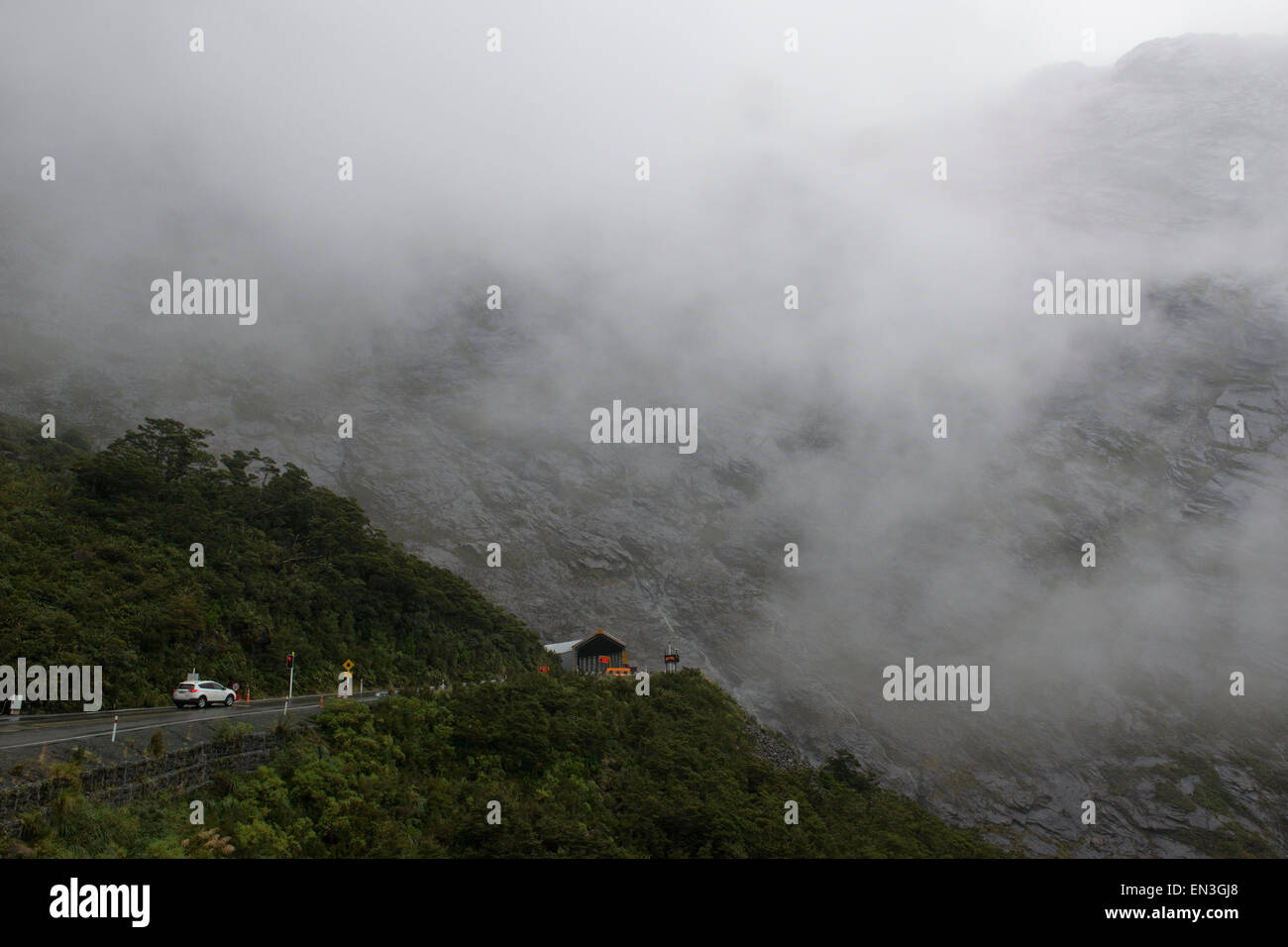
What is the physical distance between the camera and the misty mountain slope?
3455 inches

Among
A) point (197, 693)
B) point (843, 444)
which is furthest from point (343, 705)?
point (843, 444)

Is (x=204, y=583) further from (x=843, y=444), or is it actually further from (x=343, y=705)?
(x=843, y=444)

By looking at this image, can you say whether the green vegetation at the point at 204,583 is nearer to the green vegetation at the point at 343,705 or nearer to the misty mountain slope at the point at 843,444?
the green vegetation at the point at 343,705

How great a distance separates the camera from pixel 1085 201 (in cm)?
17650

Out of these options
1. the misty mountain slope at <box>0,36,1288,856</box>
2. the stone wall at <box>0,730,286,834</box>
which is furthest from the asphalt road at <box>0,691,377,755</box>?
the misty mountain slope at <box>0,36,1288,856</box>

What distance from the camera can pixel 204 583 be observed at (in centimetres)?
3109

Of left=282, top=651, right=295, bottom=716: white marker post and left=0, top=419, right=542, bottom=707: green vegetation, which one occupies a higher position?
left=0, top=419, right=542, bottom=707: green vegetation

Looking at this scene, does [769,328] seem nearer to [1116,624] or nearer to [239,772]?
[1116,624]

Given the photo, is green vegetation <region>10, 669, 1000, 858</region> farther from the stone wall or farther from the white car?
the white car

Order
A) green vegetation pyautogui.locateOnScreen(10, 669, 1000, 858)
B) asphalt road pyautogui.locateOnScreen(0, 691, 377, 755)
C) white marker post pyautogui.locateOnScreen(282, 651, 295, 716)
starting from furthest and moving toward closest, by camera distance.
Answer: white marker post pyautogui.locateOnScreen(282, 651, 295, 716), asphalt road pyautogui.locateOnScreen(0, 691, 377, 755), green vegetation pyautogui.locateOnScreen(10, 669, 1000, 858)

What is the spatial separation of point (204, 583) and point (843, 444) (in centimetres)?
10809

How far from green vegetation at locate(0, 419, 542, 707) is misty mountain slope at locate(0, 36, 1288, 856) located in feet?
142
